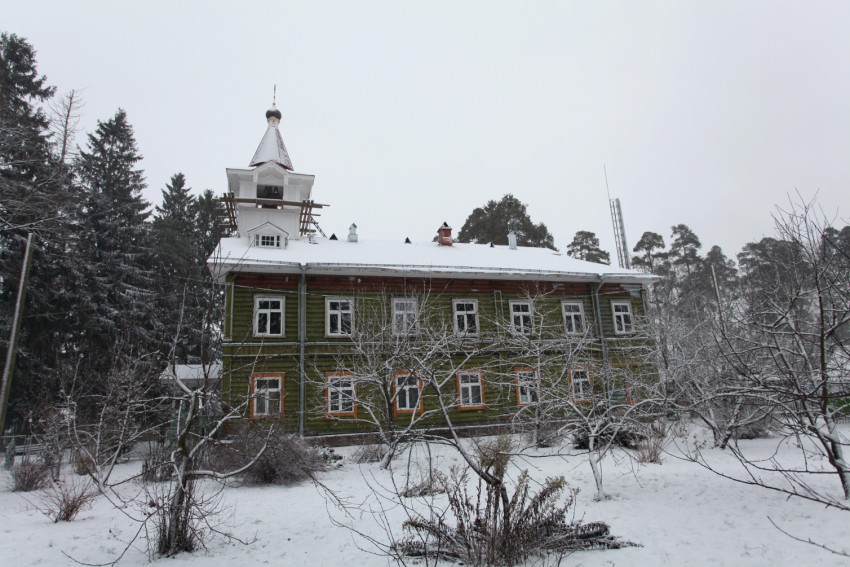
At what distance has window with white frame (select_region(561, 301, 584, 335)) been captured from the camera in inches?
806

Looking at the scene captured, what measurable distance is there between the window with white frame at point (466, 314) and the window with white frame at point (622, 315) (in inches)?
250

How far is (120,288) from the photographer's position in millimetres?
21750

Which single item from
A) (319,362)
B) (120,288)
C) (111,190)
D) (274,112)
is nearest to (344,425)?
(319,362)

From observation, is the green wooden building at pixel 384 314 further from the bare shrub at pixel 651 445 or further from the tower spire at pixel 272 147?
the bare shrub at pixel 651 445

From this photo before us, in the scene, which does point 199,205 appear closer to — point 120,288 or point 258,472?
point 120,288

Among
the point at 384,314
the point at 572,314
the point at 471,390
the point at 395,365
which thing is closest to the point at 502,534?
the point at 395,365

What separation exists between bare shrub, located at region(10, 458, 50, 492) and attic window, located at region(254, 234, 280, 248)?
10752 millimetres

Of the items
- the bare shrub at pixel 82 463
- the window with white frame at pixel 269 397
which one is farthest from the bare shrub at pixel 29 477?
the window with white frame at pixel 269 397

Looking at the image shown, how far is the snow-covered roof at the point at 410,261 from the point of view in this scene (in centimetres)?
1758

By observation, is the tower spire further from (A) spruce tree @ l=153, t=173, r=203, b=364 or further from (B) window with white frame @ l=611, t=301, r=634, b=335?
(B) window with white frame @ l=611, t=301, r=634, b=335

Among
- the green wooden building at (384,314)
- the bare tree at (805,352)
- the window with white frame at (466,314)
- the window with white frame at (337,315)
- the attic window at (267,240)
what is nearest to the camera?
the bare tree at (805,352)

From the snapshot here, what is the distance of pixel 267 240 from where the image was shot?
20359mm

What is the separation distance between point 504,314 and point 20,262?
1797 centimetres

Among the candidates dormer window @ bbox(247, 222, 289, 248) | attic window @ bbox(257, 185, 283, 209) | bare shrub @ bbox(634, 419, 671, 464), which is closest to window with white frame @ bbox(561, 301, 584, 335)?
bare shrub @ bbox(634, 419, 671, 464)
